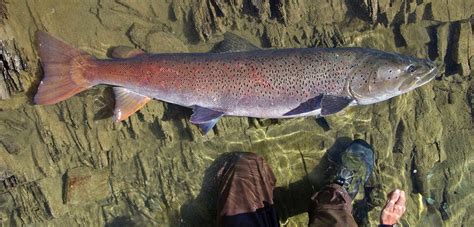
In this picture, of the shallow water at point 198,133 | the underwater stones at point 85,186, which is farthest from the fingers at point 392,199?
the underwater stones at point 85,186

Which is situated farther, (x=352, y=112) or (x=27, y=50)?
(x=352, y=112)

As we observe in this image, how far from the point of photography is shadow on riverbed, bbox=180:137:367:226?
4.89 m

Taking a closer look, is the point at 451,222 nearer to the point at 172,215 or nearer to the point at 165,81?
the point at 172,215

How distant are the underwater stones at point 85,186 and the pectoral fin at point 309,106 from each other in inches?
99.3

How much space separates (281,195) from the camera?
4984mm

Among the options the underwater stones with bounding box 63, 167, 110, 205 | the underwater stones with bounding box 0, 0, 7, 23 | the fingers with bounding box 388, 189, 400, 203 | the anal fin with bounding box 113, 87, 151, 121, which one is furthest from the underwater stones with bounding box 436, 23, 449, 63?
the underwater stones with bounding box 0, 0, 7, 23

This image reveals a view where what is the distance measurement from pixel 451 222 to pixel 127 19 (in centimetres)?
529

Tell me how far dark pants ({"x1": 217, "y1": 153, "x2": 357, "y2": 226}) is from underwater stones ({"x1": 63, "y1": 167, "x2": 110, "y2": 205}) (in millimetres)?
1477

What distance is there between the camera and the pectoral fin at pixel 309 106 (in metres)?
4.14

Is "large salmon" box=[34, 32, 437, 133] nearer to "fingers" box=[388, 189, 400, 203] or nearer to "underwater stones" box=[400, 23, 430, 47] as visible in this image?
"underwater stones" box=[400, 23, 430, 47]

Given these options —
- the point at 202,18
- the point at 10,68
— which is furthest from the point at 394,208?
the point at 10,68

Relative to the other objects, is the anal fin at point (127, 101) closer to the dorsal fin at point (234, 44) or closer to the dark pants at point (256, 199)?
the dorsal fin at point (234, 44)

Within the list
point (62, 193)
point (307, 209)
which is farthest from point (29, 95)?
point (307, 209)

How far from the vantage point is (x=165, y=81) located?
4234 mm
